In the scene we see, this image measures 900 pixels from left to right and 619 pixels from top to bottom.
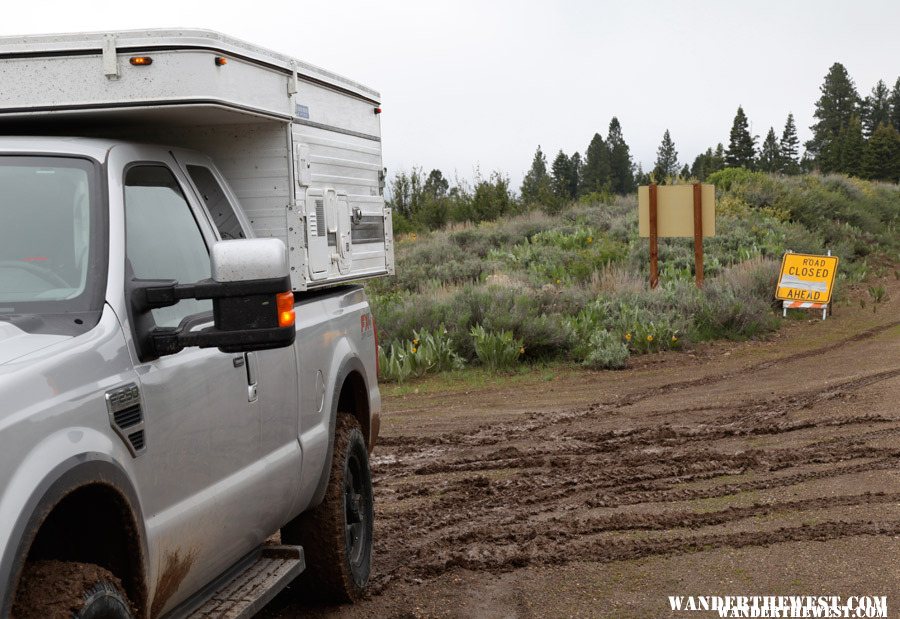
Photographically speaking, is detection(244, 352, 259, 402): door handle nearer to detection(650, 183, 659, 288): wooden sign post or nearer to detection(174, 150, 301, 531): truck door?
detection(174, 150, 301, 531): truck door

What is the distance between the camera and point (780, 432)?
974 centimetres

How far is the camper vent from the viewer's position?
580 cm

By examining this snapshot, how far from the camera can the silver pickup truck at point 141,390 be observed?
3043 mm

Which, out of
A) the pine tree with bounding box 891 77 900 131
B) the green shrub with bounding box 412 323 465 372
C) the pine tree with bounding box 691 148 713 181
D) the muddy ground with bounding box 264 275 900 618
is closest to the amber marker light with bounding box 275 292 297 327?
the muddy ground with bounding box 264 275 900 618

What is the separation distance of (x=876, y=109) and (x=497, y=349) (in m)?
107

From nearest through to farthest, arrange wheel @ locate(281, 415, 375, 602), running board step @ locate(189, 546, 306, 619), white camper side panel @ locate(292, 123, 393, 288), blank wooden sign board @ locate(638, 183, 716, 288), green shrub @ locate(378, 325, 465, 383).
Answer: running board step @ locate(189, 546, 306, 619) < wheel @ locate(281, 415, 375, 602) < white camper side panel @ locate(292, 123, 393, 288) < green shrub @ locate(378, 325, 465, 383) < blank wooden sign board @ locate(638, 183, 716, 288)

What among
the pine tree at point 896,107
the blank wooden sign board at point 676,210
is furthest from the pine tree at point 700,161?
the blank wooden sign board at point 676,210

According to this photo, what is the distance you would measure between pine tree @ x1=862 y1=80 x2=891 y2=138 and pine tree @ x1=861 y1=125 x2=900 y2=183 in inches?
1058

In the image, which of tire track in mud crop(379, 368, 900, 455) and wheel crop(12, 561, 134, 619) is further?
tire track in mud crop(379, 368, 900, 455)

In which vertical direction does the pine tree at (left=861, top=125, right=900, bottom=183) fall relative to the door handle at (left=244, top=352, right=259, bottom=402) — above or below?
above

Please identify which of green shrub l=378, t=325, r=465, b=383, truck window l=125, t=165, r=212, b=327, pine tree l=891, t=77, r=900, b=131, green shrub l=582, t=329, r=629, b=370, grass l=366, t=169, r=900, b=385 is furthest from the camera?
pine tree l=891, t=77, r=900, b=131

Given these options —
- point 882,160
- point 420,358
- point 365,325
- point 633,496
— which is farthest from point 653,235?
point 882,160

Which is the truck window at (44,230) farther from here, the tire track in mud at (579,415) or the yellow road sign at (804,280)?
the yellow road sign at (804,280)
